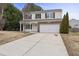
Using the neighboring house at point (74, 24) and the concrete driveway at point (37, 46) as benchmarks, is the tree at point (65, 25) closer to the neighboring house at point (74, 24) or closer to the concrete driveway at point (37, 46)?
the neighboring house at point (74, 24)

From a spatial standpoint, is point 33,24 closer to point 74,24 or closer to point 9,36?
point 9,36

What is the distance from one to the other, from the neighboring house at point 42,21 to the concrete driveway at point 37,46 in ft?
0.96

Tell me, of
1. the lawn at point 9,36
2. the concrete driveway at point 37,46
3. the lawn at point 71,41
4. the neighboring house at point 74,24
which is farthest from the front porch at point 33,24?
the lawn at point 71,41

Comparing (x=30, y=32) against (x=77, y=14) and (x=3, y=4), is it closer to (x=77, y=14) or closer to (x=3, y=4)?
(x=3, y=4)

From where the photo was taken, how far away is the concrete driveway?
515cm

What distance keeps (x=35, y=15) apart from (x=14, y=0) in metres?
1.14

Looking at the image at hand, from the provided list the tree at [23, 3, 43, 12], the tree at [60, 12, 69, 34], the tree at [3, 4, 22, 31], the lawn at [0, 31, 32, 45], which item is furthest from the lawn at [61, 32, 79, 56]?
A: the tree at [3, 4, 22, 31]

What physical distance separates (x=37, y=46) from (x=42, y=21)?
114cm

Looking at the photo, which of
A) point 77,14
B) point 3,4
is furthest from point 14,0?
point 77,14

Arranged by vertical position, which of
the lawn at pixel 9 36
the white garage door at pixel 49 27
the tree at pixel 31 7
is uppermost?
the tree at pixel 31 7

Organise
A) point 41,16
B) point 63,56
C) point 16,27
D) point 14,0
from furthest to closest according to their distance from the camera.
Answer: point 41,16
point 16,27
point 14,0
point 63,56

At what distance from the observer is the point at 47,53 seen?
5223 millimetres

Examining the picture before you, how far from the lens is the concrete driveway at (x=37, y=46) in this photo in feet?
16.9

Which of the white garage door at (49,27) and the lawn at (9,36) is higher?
the white garage door at (49,27)
